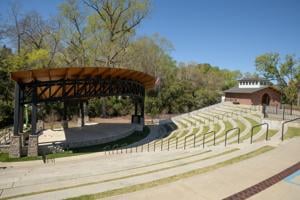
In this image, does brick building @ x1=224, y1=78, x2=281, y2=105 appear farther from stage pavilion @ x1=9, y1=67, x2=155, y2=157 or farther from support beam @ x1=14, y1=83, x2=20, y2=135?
support beam @ x1=14, y1=83, x2=20, y2=135

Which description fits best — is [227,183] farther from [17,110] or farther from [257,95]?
[257,95]

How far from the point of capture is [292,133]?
15492mm

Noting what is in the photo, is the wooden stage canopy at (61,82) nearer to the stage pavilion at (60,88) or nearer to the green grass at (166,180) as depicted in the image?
the stage pavilion at (60,88)

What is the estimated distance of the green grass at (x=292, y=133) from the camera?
48.0 feet

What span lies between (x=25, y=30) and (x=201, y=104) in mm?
37393

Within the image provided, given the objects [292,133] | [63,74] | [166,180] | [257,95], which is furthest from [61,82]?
[257,95]

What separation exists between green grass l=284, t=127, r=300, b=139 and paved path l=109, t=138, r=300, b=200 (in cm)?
535

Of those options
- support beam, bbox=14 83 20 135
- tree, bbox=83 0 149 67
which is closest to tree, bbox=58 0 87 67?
tree, bbox=83 0 149 67

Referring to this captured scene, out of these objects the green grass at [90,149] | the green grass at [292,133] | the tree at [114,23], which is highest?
the tree at [114,23]

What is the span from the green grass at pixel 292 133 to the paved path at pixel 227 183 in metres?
5.35

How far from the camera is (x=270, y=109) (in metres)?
26.1

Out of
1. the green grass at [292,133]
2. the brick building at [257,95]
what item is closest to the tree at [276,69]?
the brick building at [257,95]

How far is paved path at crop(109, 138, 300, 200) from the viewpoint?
249 inches

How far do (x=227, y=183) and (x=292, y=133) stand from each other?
10.8m
